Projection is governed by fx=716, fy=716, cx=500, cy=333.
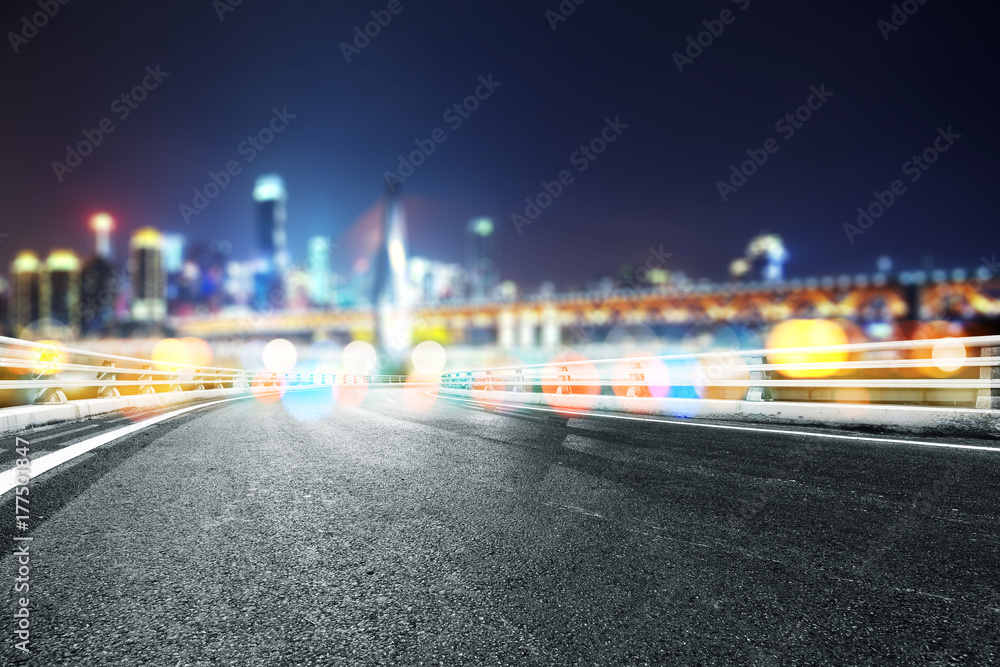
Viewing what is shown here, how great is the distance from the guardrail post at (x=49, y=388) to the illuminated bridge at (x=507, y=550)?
269 cm

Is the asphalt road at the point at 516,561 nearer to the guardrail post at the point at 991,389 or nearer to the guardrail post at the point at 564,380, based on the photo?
the guardrail post at the point at 991,389

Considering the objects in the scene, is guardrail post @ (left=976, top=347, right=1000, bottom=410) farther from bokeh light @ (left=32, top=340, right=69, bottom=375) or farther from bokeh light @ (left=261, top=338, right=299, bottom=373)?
bokeh light @ (left=261, top=338, right=299, bottom=373)

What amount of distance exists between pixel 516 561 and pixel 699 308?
12897cm

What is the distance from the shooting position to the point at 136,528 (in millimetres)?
4020

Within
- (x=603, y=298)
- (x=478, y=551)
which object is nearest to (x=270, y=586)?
(x=478, y=551)

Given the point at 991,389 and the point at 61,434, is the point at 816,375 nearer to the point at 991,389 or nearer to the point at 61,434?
the point at 991,389

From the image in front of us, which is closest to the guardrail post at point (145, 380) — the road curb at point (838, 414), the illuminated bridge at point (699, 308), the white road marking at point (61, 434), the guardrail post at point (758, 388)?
the white road marking at point (61, 434)

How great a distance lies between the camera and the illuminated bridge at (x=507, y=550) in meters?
2.53

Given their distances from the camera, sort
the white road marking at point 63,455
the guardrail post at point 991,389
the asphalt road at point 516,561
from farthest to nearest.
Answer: the guardrail post at point 991,389
the white road marking at point 63,455
the asphalt road at point 516,561

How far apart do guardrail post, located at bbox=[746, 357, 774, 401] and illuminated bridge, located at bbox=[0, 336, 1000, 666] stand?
9.93 feet

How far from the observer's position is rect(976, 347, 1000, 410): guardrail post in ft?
27.4

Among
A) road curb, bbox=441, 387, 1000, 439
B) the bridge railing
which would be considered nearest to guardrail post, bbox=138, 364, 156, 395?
the bridge railing

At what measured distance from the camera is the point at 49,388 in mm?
10523

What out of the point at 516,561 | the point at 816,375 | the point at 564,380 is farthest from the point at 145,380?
the point at 816,375
